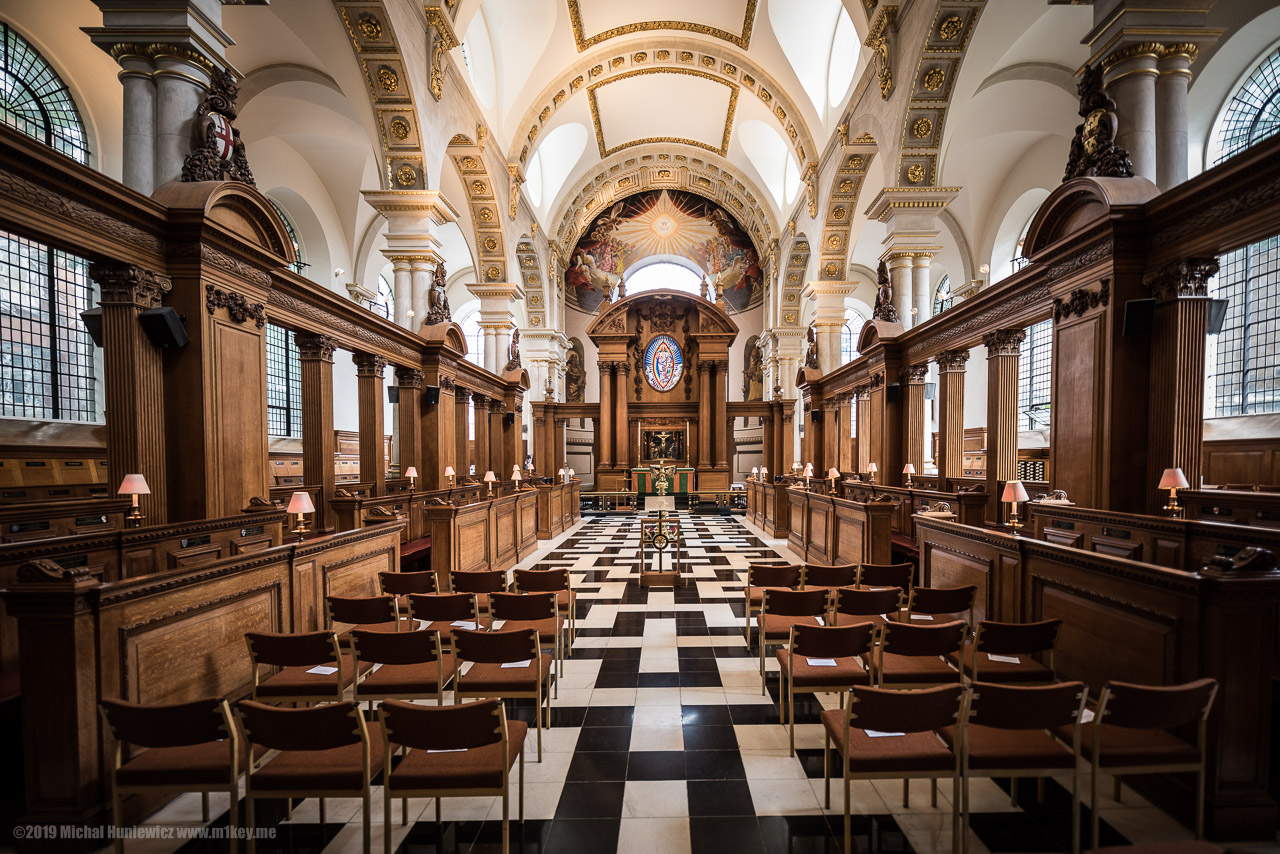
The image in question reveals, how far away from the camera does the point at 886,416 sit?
1116cm

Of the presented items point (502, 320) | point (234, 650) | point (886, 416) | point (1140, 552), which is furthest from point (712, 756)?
point (502, 320)

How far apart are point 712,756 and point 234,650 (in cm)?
329

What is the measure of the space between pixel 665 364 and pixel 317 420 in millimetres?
15182

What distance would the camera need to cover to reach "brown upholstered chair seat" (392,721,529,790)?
7.62 ft

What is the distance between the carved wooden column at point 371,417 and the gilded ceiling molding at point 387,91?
151 inches

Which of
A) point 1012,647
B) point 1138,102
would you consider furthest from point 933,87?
point 1012,647

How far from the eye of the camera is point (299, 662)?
3318 millimetres

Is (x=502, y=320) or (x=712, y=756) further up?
(x=502, y=320)

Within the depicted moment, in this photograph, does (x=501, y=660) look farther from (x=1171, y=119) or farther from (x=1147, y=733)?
(x=1171, y=119)

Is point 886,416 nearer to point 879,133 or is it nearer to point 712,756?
point 879,133

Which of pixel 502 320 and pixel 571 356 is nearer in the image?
pixel 502 320

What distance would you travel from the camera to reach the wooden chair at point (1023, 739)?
233 cm

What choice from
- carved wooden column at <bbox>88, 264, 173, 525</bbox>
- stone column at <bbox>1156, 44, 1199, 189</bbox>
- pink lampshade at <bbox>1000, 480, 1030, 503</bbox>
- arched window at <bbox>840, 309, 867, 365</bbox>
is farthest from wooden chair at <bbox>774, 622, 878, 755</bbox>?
arched window at <bbox>840, 309, 867, 365</bbox>

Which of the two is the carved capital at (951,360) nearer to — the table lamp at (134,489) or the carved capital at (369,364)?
the carved capital at (369,364)
